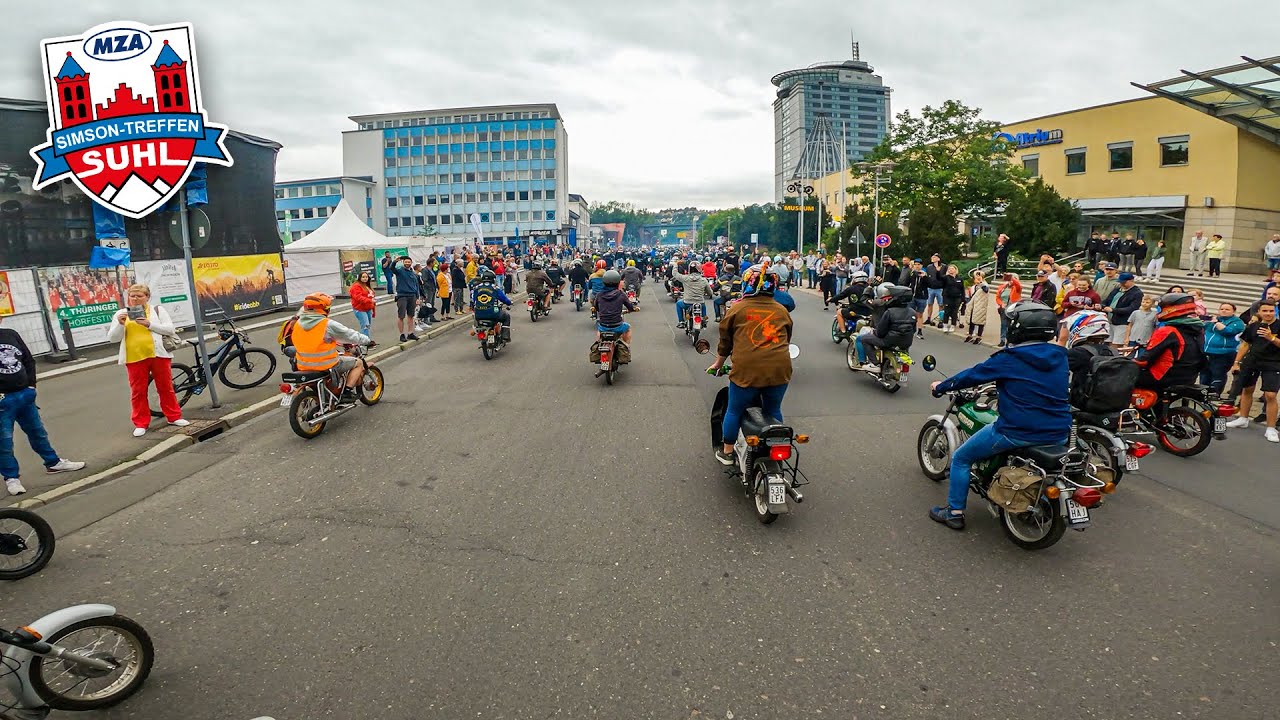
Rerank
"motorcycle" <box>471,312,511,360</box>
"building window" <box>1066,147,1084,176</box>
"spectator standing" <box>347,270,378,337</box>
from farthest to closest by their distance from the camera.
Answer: "building window" <box>1066,147,1084,176</box>, "spectator standing" <box>347,270,378,337</box>, "motorcycle" <box>471,312,511,360</box>

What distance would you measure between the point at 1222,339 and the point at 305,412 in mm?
10714

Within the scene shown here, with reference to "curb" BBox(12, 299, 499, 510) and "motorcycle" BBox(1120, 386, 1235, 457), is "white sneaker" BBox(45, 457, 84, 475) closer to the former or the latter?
"curb" BBox(12, 299, 499, 510)

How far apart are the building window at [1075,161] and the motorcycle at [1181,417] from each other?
3661 centimetres

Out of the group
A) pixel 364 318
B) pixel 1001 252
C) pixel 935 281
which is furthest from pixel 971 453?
pixel 1001 252

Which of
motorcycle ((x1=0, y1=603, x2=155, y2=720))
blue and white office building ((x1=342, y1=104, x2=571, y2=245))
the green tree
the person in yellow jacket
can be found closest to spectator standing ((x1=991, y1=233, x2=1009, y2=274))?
the green tree

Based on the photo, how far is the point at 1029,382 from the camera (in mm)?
4418

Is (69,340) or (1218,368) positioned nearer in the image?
(1218,368)

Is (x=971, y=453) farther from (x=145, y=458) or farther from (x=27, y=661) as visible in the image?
(x=145, y=458)

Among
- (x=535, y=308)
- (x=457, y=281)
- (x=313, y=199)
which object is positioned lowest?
(x=535, y=308)

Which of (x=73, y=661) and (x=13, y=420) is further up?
(x=13, y=420)

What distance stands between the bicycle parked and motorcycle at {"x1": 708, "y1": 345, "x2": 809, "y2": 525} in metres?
7.57

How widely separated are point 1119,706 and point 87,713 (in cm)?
487

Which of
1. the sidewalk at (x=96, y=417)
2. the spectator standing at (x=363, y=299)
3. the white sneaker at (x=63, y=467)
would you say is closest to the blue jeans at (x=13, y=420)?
the sidewalk at (x=96, y=417)

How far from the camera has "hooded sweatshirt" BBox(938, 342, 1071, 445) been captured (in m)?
4.39
